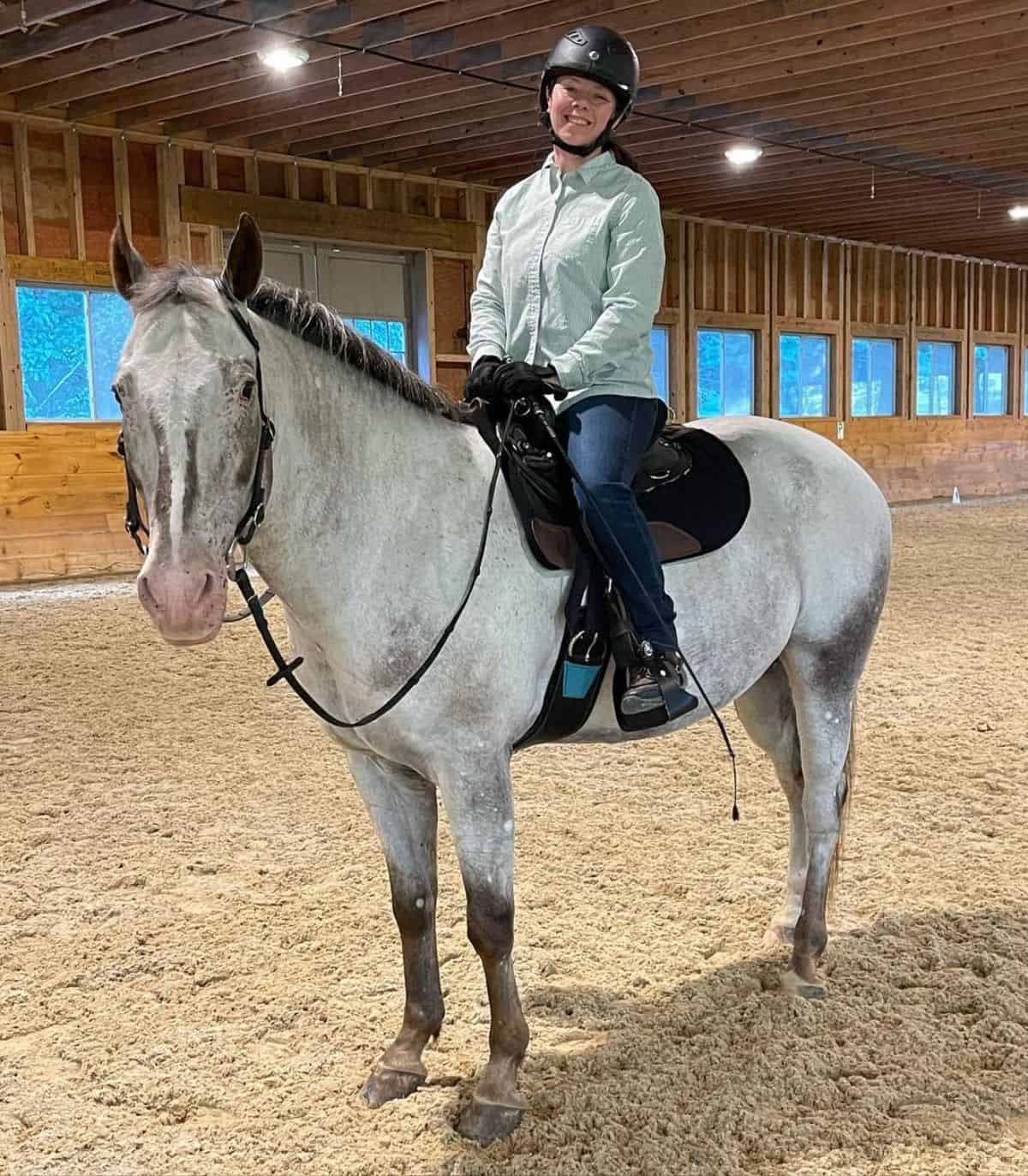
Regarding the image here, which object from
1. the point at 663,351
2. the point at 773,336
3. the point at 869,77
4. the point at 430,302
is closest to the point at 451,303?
the point at 430,302

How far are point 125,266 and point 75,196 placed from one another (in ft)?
28.7

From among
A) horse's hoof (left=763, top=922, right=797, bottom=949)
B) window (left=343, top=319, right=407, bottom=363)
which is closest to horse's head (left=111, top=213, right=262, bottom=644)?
horse's hoof (left=763, top=922, right=797, bottom=949)

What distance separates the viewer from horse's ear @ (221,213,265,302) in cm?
174

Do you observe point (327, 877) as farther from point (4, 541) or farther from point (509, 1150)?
point (4, 541)

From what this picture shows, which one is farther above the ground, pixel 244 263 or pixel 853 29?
pixel 853 29

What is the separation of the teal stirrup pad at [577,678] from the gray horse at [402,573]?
0.05 meters

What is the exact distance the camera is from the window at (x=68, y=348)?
941cm

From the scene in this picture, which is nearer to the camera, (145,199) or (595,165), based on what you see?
(595,165)

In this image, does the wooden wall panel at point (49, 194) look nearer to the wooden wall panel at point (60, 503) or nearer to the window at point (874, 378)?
the wooden wall panel at point (60, 503)

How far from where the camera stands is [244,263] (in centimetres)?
178

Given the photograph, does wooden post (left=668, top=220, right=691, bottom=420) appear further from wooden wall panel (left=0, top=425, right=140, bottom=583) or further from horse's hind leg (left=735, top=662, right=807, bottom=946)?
horse's hind leg (left=735, top=662, right=807, bottom=946)

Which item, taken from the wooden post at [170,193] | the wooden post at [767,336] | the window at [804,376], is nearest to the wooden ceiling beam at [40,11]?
the wooden post at [170,193]

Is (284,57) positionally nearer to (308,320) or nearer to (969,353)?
(308,320)

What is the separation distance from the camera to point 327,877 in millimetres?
3299
